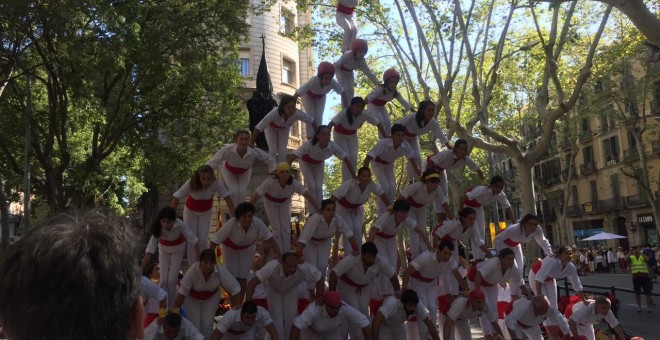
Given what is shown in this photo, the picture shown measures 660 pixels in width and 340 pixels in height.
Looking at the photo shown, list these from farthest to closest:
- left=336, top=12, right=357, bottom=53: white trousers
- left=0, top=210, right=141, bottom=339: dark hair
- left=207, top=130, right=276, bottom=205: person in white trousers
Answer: left=336, top=12, right=357, bottom=53: white trousers < left=207, top=130, right=276, bottom=205: person in white trousers < left=0, top=210, right=141, bottom=339: dark hair

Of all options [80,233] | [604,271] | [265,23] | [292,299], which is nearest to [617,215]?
[604,271]

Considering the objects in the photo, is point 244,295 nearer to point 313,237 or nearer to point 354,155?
point 313,237

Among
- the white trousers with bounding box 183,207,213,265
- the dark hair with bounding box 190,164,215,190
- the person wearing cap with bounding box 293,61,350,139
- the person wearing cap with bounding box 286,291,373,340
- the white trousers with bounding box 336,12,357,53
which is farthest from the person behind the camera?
the white trousers with bounding box 336,12,357,53

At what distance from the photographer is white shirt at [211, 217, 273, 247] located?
875 cm

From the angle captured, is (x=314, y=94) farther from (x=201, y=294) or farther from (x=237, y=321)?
(x=237, y=321)

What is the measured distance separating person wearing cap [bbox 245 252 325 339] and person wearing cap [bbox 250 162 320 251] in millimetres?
1011

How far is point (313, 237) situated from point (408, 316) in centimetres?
189

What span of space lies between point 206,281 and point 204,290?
17 centimetres

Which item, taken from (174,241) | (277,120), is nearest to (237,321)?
(174,241)

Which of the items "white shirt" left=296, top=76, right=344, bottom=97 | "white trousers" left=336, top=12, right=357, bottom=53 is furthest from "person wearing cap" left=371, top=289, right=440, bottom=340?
"white trousers" left=336, top=12, right=357, bottom=53

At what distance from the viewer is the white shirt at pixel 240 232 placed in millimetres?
8750

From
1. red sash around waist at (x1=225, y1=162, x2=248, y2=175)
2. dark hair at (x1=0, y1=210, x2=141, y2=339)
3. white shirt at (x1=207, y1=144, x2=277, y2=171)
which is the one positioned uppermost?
white shirt at (x1=207, y1=144, x2=277, y2=171)

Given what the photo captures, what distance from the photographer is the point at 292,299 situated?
896 centimetres

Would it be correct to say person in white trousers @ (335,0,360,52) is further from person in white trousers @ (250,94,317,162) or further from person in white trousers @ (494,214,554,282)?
person in white trousers @ (494,214,554,282)
